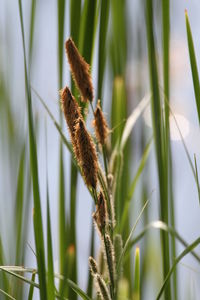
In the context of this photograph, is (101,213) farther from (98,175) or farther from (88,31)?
(88,31)

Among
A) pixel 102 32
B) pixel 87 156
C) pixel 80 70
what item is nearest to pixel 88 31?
pixel 102 32

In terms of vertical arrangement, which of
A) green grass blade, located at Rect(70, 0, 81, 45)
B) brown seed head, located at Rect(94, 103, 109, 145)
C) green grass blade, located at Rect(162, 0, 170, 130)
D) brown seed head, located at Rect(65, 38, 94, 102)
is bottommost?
brown seed head, located at Rect(94, 103, 109, 145)

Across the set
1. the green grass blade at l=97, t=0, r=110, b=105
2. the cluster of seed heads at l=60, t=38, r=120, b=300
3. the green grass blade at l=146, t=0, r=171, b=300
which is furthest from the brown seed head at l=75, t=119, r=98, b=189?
the green grass blade at l=97, t=0, r=110, b=105

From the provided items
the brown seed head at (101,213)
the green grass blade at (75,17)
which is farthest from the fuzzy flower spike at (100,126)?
the green grass blade at (75,17)

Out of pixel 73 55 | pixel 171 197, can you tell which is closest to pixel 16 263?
pixel 171 197

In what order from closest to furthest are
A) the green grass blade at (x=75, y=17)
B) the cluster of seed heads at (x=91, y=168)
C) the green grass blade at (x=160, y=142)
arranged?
the cluster of seed heads at (x=91, y=168), the green grass blade at (x=160, y=142), the green grass blade at (x=75, y=17)

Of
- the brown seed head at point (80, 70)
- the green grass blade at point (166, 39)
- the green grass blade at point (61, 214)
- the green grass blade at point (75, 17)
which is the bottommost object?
the green grass blade at point (61, 214)

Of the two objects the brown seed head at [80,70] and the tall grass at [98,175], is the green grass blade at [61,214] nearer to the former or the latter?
the tall grass at [98,175]

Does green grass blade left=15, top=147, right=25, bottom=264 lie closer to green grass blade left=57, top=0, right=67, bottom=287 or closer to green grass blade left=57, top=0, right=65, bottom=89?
green grass blade left=57, top=0, right=67, bottom=287
